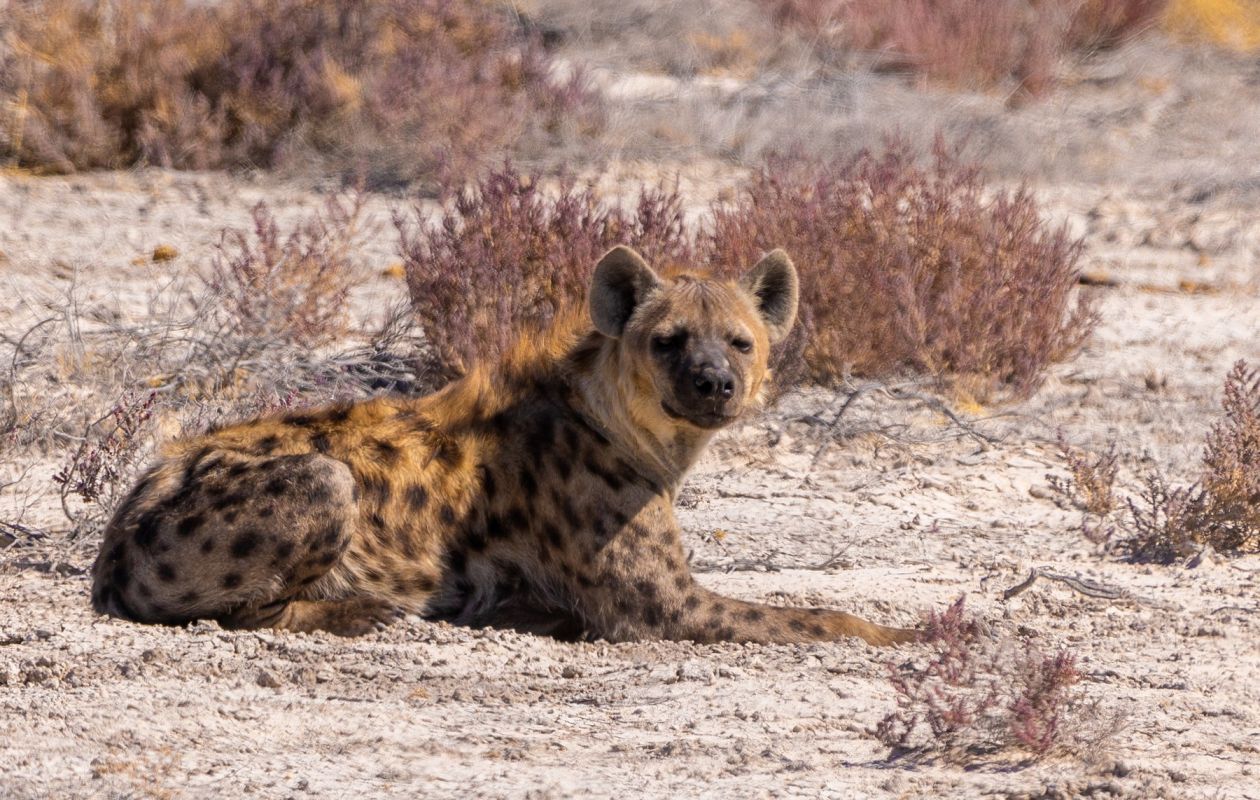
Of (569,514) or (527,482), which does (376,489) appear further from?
(569,514)

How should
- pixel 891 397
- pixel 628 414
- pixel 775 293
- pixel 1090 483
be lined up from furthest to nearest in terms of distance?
pixel 891 397 → pixel 1090 483 → pixel 775 293 → pixel 628 414

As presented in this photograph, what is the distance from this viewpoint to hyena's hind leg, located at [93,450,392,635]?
181 inches

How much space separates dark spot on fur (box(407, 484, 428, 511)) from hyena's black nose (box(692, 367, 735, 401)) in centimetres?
80

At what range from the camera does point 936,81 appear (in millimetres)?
13281

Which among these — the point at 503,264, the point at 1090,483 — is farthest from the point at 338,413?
the point at 1090,483

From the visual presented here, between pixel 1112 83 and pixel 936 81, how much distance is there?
5.54ft

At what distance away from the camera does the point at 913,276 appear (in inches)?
298

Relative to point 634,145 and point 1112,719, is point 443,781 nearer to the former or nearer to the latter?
point 1112,719

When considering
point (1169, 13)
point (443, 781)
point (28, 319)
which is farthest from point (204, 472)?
point (1169, 13)

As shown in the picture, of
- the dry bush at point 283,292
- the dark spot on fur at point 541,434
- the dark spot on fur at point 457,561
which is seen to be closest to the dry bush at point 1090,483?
the dark spot on fur at point 541,434

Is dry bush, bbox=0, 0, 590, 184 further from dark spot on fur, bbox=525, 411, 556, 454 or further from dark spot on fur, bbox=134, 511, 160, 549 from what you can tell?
dark spot on fur, bbox=134, 511, 160, 549

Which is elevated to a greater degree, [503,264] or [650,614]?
[503,264]

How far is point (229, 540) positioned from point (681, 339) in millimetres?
1325

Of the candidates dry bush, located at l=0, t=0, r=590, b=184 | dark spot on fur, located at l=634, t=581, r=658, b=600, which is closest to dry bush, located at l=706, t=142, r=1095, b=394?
dark spot on fur, located at l=634, t=581, r=658, b=600
